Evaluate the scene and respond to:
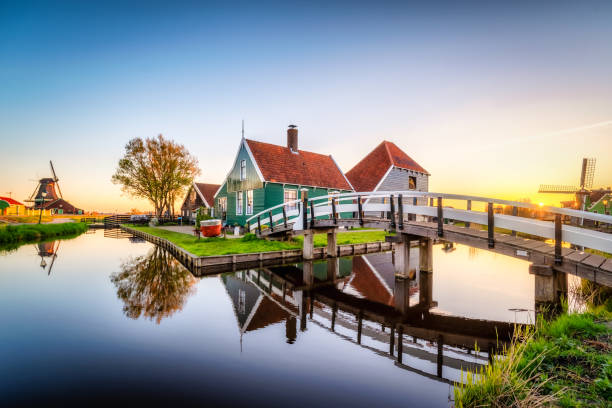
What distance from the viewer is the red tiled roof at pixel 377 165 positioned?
26.2 metres

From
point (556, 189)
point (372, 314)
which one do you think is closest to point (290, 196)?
point (372, 314)

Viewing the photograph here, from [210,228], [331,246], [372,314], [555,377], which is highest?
[210,228]

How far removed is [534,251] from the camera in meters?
6.84

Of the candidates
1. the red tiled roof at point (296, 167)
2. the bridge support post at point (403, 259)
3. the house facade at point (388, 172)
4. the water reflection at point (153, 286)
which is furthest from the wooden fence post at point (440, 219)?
the house facade at point (388, 172)

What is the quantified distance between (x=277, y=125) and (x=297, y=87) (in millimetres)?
5524

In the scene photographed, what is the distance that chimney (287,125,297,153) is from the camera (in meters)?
24.0

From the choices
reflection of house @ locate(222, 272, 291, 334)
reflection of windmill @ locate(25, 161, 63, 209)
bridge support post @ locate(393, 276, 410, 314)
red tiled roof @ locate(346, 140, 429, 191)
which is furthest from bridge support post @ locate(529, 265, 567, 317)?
reflection of windmill @ locate(25, 161, 63, 209)

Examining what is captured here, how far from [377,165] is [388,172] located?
81.2 inches

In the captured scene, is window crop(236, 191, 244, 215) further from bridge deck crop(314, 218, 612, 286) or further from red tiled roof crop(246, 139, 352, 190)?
bridge deck crop(314, 218, 612, 286)

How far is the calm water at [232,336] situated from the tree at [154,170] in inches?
1070

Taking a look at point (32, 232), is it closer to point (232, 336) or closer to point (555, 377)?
point (232, 336)

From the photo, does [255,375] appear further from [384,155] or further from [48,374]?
[384,155]

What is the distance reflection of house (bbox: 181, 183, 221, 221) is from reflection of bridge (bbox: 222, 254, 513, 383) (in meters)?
23.0

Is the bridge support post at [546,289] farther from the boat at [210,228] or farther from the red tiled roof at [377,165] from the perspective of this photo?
the red tiled roof at [377,165]
